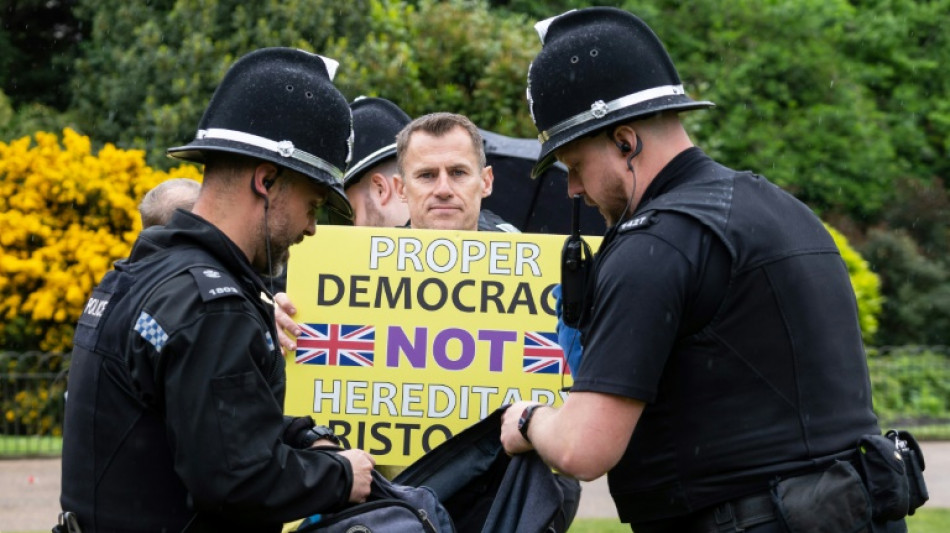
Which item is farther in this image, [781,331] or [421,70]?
[421,70]

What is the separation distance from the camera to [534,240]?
473 cm

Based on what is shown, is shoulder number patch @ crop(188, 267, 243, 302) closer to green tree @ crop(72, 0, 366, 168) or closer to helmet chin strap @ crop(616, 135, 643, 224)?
helmet chin strap @ crop(616, 135, 643, 224)

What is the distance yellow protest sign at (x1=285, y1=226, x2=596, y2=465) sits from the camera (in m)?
4.58

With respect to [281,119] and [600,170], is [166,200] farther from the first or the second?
[600,170]

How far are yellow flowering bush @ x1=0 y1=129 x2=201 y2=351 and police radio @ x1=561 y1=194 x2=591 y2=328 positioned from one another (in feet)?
30.7

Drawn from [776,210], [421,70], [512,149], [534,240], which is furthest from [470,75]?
[776,210]

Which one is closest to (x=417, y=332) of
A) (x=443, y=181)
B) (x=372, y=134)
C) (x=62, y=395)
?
(x=443, y=181)

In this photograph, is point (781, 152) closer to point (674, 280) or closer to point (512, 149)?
point (512, 149)

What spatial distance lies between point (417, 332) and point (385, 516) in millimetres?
1390

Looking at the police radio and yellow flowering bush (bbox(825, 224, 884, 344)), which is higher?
the police radio

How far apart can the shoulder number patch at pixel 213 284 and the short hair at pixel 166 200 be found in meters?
2.79

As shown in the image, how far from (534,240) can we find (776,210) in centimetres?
154

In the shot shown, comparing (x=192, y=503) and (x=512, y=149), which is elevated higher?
(x=512, y=149)

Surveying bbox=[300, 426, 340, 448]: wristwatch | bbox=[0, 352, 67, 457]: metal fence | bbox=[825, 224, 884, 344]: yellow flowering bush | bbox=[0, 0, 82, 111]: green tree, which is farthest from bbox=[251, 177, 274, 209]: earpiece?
bbox=[0, 0, 82, 111]: green tree
